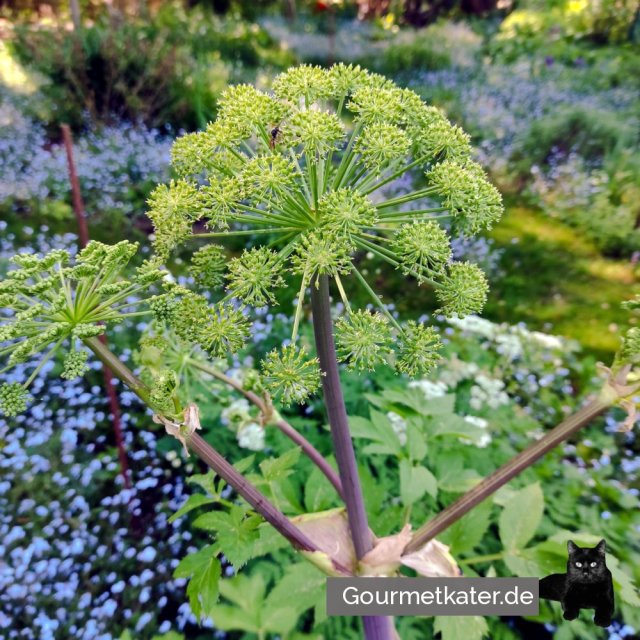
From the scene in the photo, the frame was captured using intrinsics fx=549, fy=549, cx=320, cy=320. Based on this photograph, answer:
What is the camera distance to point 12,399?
3.23 feet

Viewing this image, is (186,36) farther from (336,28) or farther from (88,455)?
(88,455)

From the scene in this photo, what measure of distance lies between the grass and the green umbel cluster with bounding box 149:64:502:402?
2.85 metres

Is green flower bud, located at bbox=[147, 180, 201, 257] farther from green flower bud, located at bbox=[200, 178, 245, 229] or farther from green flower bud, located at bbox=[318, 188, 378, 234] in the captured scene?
green flower bud, located at bbox=[318, 188, 378, 234]

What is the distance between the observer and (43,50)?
5.55 metres

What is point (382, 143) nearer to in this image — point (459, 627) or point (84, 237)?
point (459, 627)

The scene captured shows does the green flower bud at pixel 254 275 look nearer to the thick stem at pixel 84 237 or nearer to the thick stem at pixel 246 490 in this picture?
the thick stem at pixel 246 490

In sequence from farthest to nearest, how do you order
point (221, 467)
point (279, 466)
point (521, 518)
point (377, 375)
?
point (377, 375)
point (521, 518)
point (279, 466)
point (221, 467)

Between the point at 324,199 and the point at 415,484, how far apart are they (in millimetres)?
1087

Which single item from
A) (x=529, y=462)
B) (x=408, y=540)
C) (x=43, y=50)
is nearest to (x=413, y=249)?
(x=529, y=462)

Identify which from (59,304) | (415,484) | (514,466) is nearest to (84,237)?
(59,304)

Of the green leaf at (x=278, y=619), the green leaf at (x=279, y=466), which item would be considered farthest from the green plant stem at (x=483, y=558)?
the green leaf at (x=279, y=466)

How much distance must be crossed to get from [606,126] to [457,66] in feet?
7.95

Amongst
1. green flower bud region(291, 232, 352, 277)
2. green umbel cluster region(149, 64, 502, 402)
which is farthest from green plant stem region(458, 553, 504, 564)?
green flower bud region(291, 232, 352, 277)

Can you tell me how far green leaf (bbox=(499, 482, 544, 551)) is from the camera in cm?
170
